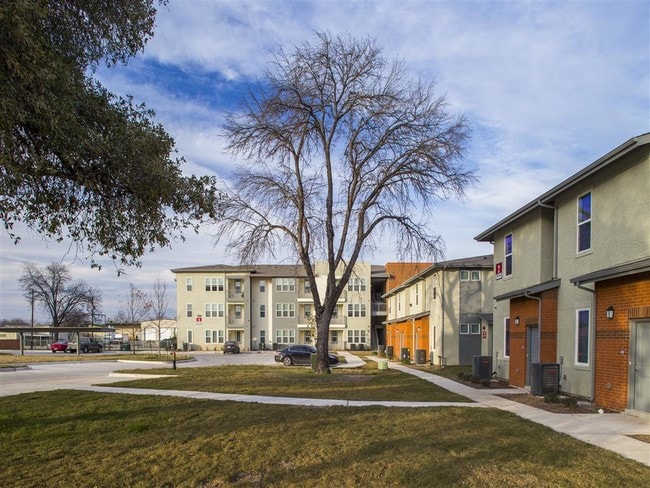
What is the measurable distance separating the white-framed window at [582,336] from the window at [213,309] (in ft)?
175

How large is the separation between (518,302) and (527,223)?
2.85 meters

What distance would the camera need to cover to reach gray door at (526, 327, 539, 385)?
17.3 m

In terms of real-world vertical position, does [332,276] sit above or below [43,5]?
below

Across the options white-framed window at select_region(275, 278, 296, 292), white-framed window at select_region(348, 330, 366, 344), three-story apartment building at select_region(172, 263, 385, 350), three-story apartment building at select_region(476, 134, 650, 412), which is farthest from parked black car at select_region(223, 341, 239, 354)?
three-story apartment building at select_region(476, 134, 650, 412)

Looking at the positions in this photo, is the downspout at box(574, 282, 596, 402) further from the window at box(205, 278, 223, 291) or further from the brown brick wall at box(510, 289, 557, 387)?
the window at box(205, 278, 223, 291)

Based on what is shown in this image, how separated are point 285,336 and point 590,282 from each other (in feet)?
174

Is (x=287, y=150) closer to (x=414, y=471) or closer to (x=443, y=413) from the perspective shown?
(x=443, y=413)

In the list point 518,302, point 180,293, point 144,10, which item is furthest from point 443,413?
point 180,293

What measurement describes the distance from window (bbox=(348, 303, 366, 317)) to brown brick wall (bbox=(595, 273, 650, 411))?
51089 millimetres

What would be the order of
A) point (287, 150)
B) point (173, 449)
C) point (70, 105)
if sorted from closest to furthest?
point (70, 105), point (173, 449), point (287, 150)

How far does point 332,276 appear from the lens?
24.5 meters

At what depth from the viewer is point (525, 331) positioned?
59.5 ft

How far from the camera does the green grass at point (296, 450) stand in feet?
22.2

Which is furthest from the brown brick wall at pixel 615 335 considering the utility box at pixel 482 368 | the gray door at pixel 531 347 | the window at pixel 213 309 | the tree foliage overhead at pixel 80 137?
the window at pixel 213 309
